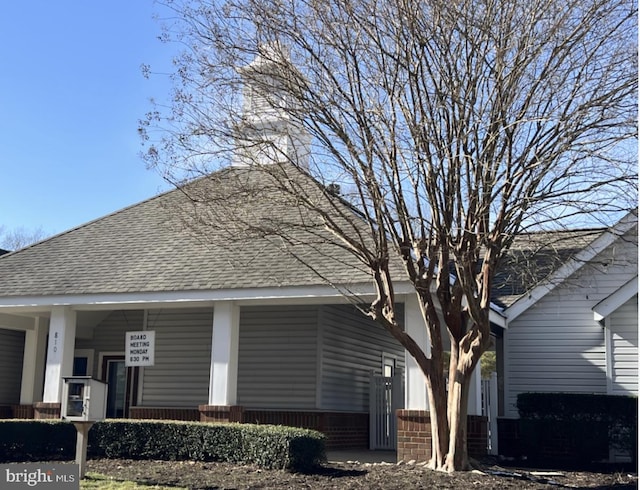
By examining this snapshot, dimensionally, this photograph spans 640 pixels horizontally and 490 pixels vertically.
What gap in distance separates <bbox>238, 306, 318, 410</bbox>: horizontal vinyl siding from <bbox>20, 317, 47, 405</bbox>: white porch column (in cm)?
497

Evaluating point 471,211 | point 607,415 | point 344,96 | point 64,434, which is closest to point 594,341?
point 607,415

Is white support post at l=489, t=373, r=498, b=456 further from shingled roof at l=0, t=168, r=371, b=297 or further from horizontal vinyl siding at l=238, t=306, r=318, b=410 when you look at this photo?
shingled roof at l=0, t=168, r=371, b=297

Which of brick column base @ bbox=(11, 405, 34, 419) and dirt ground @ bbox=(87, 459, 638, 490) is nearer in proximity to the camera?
dirt ground @ bbox=(87, 459, 638, 490)

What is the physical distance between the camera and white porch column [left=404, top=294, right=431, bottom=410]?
44.3 feet

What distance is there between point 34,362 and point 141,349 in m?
4.95

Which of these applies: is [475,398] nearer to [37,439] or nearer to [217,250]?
[217,250]

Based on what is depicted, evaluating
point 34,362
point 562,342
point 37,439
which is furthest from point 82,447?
point 562,342

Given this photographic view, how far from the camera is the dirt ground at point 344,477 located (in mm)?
10477

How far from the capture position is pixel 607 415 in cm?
1481

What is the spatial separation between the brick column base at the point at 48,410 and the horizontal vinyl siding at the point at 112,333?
4.24 meters

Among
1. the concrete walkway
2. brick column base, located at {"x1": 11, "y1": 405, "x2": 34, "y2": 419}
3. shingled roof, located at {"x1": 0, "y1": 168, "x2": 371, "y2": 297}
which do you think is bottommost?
the concrete walkway

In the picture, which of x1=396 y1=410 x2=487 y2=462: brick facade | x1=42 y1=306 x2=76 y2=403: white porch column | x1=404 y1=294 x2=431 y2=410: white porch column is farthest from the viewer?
x1=42 y1=306 x2=76 y2=403: white porch column

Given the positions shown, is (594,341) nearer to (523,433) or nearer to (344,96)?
(523,433)

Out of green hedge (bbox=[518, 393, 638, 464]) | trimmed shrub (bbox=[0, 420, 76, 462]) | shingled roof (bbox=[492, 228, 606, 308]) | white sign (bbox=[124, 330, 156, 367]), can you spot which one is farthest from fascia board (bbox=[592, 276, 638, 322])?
trimmed shrub (bbox=[0, 420, 76, 462])
